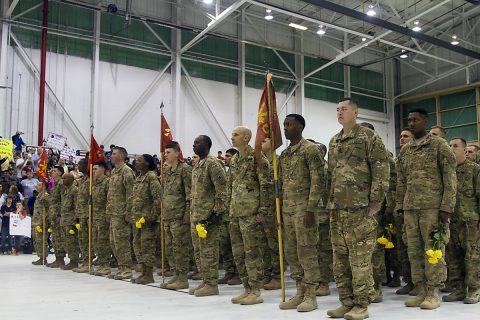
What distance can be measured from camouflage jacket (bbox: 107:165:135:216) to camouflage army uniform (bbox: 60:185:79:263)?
58.2 inches

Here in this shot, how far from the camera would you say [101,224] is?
7746mm

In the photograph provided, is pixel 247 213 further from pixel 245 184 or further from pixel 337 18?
pixel 337 18

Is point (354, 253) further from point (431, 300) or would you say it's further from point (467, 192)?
point (467, 192)

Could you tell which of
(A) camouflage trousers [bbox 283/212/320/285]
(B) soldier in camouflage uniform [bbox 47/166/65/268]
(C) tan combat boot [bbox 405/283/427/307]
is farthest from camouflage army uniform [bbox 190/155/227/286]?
(B) soldier in camouflage uniform [bbox 47/166/65/268]

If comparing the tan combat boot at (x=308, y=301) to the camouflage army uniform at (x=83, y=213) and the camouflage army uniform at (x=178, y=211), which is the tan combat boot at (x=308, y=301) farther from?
the camouflage army uniform at (x=83, y=213)

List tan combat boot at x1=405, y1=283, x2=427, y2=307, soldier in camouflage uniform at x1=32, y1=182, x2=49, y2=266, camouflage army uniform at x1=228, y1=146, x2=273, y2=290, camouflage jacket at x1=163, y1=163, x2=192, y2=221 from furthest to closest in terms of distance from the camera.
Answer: soldier in camouflage uniform at x1=32, y1=182, x2=49, y2=266
camouflage jacket at x1=163, y1=163, x2=192, y2=221
camouflage army uniform at x1=228, y1=146, x2=273, y2=290
tan combat boot at x1=405, y1=283, x2=427, y2=307

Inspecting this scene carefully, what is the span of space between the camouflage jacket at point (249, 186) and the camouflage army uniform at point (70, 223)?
13.7 feet

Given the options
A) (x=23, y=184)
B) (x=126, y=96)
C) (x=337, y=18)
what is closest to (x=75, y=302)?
(x=23, y=184)

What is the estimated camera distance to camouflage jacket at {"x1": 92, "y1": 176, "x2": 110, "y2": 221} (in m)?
7.78

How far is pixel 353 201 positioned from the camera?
4.25 m

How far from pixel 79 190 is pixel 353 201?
558 centimetres

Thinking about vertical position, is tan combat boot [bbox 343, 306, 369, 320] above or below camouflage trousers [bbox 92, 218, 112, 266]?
below

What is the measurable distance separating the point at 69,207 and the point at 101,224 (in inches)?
47.1

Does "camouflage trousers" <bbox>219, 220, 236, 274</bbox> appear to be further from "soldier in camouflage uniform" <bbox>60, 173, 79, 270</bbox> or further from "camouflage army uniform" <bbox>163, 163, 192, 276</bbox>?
"soldier in camouflage uniform" <bbox>60, 173, 79, 270</bbox>
